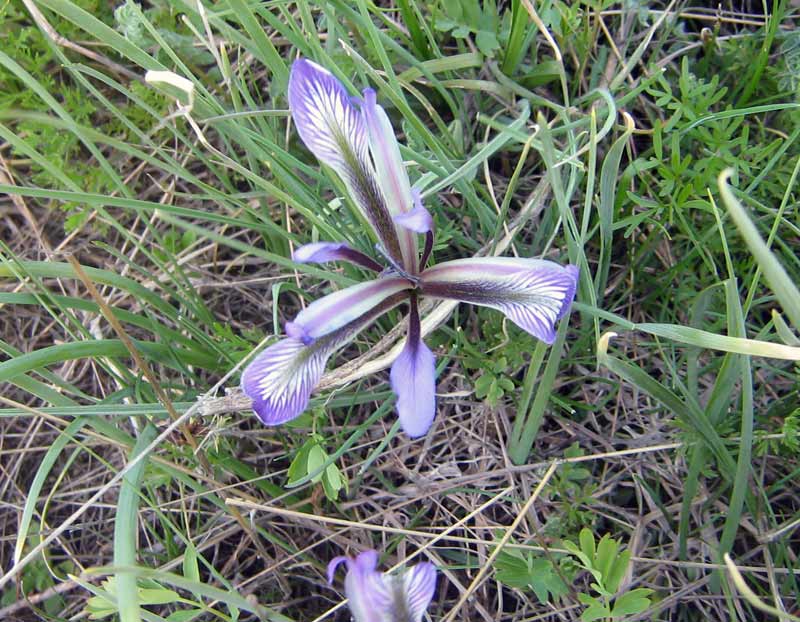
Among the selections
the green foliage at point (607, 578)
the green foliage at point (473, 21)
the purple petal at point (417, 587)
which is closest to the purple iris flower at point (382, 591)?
the purple petal at point (417, 587)

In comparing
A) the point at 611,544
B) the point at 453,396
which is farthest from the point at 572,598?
the point at 453,396

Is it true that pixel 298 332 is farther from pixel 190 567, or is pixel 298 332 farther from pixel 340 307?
pixel 190 567

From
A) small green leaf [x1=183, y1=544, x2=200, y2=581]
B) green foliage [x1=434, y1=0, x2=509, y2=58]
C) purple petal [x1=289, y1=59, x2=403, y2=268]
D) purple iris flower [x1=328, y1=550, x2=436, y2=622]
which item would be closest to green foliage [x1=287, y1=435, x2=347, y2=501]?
small green leaf [x1=183, y1=544, x2=200, y2=581]

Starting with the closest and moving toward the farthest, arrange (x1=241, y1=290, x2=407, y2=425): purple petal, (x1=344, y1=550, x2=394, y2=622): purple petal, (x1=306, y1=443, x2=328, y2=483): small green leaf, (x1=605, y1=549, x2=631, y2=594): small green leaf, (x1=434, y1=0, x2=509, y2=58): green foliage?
(x1=344, y1=550, x2=394, y2=622): purple petal
(x1=241, y1=290, x2=407, y2=425): purple petal
(x1=605, y1=549, x2=631, y2=594): small green leaf
(x1=306, y1=443, x2=328, y2=483): small green leaf
(x1=434, y1=0, x2=509, y2=58): green foliage

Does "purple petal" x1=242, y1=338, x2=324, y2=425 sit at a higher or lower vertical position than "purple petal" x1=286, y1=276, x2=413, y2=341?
lower

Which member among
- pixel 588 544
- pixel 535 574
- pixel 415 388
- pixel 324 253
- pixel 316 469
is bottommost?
pixel 535 574

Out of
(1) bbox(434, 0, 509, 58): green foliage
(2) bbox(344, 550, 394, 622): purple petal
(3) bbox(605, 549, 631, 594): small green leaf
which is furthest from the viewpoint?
(1) bbox(434, 0, 509, 58): green foliage

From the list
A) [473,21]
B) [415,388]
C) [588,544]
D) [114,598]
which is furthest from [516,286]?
[114,598]

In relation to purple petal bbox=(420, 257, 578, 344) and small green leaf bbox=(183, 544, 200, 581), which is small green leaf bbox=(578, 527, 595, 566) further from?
small green leaf bbox=(183, 544, 200, 581)

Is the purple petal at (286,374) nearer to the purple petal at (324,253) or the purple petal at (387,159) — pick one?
the purple petal at (324,253)
